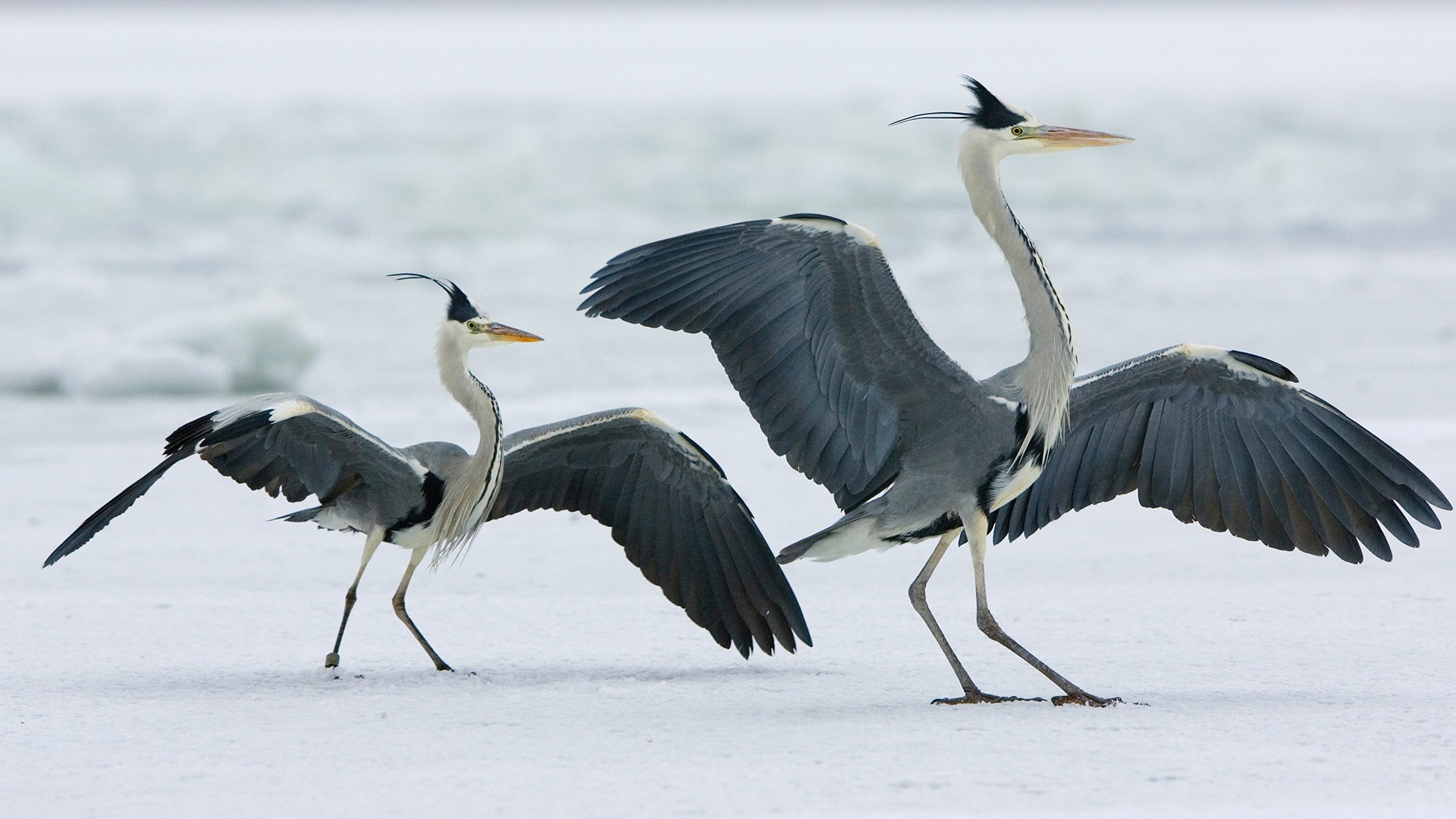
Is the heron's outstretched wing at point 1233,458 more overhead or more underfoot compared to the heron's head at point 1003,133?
more underfoot

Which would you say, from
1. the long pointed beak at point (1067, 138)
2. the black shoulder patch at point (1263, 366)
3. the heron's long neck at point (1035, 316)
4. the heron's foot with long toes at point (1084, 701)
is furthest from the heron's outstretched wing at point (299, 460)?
the black shoulder patch at point (1263, 366)

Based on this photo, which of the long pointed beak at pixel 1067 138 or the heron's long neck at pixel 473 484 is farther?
the heron's long neck at pixel 473 484

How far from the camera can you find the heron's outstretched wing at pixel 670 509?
517 centimetres

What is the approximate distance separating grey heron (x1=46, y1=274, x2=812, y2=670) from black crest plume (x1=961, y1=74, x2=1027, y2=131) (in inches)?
52.7

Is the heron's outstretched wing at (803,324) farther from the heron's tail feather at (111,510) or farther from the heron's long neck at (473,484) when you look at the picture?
the heron's tail feather at (111,510)

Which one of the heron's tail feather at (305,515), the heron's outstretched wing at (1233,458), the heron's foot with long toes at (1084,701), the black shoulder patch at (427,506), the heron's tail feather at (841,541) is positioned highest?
the heron's outstretched wing at (1233,458)

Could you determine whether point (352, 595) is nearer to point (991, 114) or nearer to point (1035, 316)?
point (1035, 316)

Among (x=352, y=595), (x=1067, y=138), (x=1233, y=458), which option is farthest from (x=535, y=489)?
(x=1233, y=458)

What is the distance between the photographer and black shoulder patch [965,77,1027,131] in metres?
5.10

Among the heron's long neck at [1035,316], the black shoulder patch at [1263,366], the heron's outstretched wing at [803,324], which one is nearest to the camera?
the heron's outstretched wing at [803,324]

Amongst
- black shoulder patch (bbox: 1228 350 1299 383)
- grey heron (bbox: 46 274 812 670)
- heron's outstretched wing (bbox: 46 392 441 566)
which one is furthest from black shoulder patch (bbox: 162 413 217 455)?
black shoulder patch (bbox: 1228 350 1299 383)

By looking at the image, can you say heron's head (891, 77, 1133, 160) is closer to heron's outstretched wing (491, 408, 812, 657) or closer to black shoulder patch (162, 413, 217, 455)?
heron's outstretched wing (491, 408, 812, 657)

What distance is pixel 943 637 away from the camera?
4.73m

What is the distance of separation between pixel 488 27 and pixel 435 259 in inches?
3037
